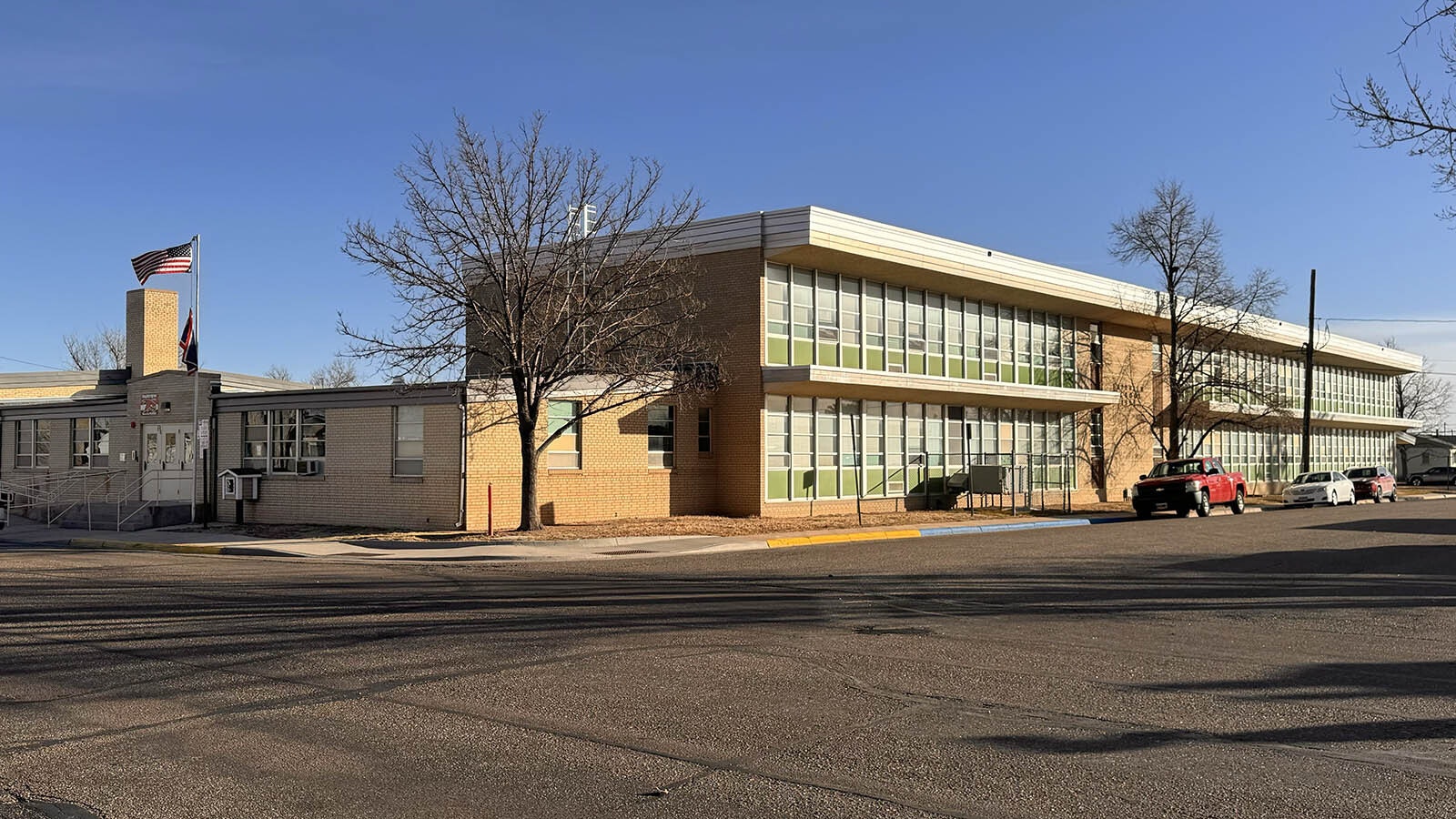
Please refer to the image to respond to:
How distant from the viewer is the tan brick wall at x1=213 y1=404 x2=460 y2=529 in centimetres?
2505

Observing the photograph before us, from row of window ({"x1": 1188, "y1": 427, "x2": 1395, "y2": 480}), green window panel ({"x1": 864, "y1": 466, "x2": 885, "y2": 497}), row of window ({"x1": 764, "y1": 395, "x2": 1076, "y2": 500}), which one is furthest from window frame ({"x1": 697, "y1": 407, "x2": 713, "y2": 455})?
row of window ({"x1": 1188, "y1": 427, "x2": 1395, "y2": 480})

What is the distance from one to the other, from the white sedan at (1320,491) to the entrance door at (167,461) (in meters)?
36.7

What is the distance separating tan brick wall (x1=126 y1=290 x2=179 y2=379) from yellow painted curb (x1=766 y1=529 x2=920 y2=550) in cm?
1900

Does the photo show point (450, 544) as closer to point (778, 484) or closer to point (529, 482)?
point (529, 482)

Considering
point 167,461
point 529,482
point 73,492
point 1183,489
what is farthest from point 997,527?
point 73,492

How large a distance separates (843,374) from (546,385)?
9.08m

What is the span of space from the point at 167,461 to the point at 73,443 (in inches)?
178

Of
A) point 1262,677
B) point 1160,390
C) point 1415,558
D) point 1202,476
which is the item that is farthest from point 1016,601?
point 1160,390

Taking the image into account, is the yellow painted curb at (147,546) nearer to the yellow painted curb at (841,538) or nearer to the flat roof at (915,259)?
the yellow painted curb at (841,538)

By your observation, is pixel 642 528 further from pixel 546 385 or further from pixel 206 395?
pixel 206 395

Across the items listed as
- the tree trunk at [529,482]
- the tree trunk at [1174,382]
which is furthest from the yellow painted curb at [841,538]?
the tree trunk at [1174,382]

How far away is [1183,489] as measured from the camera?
33656 millimetres

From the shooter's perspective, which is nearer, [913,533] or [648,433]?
[913,533]

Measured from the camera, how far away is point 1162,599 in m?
13.5
